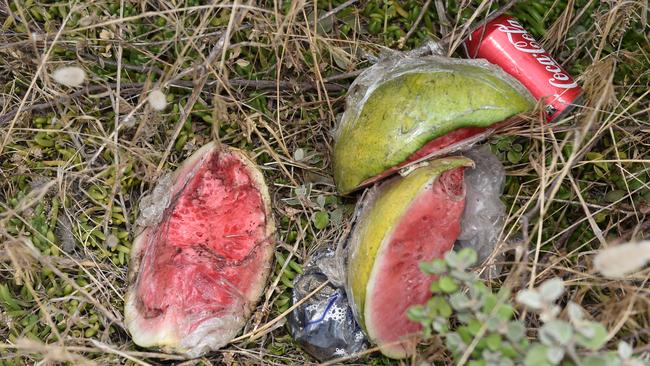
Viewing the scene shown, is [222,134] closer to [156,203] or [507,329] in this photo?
[156,203]

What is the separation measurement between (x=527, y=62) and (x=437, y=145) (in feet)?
1.66

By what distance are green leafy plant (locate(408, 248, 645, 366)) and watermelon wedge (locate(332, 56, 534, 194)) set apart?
46 centimetres

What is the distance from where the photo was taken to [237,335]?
232cm

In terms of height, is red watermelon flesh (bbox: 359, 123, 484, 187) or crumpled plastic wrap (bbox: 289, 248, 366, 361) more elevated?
red watermelon flesh (bbox: 359, 123, 484, 187)

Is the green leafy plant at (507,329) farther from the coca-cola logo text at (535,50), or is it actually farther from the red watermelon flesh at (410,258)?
the coca-cola logo text at (535,50)

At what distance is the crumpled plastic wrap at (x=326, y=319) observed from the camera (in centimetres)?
223

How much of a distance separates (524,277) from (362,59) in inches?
40.9

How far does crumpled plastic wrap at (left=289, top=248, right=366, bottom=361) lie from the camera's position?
7.32 ft

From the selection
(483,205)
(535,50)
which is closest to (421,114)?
(483,205)

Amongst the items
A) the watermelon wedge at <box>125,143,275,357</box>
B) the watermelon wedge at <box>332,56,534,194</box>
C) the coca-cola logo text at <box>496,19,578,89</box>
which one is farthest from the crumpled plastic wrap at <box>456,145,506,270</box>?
the watermelon wedge at <box>125,143,275,357</box>

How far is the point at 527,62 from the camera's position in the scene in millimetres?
2250

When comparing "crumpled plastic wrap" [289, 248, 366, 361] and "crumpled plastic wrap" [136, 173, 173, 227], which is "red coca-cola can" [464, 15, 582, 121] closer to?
"crumpled plastic wrap" [289, 248, 366, 361]

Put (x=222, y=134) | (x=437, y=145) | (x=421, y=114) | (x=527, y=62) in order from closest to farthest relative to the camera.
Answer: (x=421, y=114), (x=437, y=145), (x=527, y=62), (x=222, y=134)

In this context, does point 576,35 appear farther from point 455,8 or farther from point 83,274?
point 83,274
